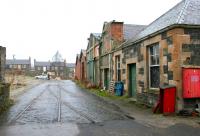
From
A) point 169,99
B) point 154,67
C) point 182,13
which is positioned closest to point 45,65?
point 154,67

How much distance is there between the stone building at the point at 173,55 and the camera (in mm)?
13188

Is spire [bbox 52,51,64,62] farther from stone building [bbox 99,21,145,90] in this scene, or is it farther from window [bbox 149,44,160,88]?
window [bbox 149,44,160,88]

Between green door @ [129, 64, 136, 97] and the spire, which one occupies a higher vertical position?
the spire

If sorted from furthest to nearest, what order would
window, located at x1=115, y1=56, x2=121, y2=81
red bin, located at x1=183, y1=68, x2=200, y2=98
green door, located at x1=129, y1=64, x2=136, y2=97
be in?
window, located at x1=115, y1=56, x2=121, y2=81
green door, located at x1=129, y1=64, x2=136, y2=97
red bin, located at x1=183, y1=68, x2=200, y2=98

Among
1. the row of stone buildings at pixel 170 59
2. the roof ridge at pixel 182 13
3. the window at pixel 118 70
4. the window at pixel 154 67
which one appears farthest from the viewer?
the window at pixel 118 70

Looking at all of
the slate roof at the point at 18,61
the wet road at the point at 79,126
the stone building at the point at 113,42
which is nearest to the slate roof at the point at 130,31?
the stone building at the point at 113,42

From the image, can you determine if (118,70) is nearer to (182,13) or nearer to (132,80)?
(132,80)

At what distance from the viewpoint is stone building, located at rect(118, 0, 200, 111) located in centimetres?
1319

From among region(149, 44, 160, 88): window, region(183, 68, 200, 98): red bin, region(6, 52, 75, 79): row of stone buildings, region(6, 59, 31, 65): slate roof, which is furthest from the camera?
region(6, 59, 31, 65): slate roof

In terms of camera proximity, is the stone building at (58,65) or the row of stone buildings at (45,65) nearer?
the stone building at (58,65)

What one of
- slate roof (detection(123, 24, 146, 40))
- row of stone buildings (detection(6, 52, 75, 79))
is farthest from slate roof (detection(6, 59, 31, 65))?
slate roof (detection(123, 24, 146, 40))

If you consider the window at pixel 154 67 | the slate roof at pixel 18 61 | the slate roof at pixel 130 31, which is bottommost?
the window at pixel 154 67

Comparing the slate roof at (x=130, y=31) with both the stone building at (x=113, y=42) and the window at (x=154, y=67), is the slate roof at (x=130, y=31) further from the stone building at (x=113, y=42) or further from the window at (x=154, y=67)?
the window at (x=154, y=67)

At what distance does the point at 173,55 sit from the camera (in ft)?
44.1
